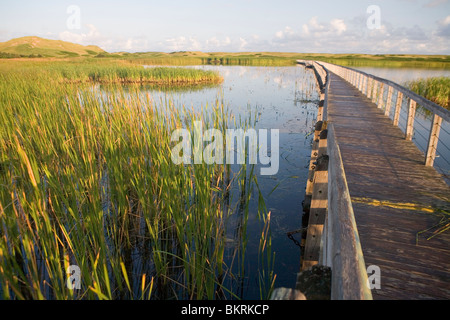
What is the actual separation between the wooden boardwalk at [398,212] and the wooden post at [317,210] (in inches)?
14.4

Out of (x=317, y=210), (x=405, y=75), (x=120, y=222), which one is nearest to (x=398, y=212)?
(x=317, y=210)

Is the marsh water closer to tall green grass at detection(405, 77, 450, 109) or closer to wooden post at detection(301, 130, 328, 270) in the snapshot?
wooden post at detection(301, 130, 328, 270)

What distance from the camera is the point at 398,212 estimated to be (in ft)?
9.54

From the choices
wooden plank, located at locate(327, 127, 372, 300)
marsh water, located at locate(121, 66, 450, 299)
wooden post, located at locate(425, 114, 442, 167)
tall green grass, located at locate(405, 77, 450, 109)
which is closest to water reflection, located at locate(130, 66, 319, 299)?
marsh water, located at locate(121, 66, 450, 299)

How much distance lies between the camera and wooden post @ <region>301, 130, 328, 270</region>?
3.10m

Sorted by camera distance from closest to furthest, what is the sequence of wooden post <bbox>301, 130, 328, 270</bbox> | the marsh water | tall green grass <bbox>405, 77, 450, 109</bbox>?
wooden post <bbox>301, 130, 328, 270</bbox>, the marsh water, tall green grass <bbox>405, 77, 450, 109</bbox>

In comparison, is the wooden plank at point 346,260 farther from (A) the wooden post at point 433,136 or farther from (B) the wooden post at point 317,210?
(A) the wooden post at point 433,136

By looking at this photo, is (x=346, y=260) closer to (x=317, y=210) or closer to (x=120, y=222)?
(x=317, y=210)

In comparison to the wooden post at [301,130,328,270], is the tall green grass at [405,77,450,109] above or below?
above

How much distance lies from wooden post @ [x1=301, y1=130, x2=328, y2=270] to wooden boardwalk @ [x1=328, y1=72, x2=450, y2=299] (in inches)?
14.4

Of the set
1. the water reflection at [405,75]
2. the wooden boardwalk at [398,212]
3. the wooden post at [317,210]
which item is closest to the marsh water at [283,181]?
the wooden post at [317,210]

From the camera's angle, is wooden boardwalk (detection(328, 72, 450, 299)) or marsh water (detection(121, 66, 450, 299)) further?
marsh water (detection(121, 66, 450, 299))

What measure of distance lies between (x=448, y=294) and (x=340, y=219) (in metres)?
1.22

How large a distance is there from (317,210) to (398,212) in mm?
837
